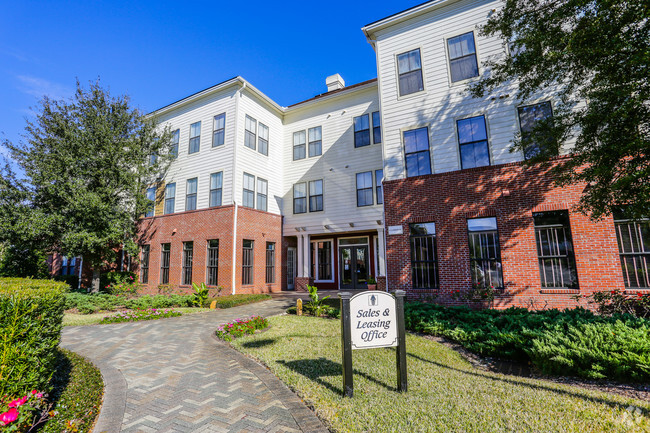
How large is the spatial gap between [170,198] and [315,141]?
9.26m

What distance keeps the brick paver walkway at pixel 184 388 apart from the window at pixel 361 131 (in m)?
12.7

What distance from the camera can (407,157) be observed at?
12.1 metres

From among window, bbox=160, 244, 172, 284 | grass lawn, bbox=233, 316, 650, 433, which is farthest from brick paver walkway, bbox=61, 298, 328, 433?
window, bbox=160, 244, 172, 284

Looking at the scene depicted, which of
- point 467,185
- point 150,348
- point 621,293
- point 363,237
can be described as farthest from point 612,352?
point 363,237

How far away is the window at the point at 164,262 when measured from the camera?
1747 cm

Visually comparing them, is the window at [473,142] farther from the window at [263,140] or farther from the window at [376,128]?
the window at [263,140]

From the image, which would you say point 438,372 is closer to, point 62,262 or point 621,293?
point 621,293

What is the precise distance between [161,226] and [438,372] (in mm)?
17538

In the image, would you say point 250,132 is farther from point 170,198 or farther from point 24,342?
point 24,342

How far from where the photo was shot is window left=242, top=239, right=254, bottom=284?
15.7m

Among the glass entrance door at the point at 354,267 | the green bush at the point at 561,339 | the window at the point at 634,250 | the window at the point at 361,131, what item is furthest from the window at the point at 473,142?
the glass entrance door at the point at 354,267

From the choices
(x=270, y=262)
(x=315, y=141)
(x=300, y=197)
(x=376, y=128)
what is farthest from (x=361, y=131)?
(x=270, y=262)

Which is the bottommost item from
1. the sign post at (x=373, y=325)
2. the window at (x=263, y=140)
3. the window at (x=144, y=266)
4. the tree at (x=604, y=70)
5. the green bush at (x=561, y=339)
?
the green bush at (x=561, y=339)

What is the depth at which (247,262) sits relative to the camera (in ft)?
52.5
